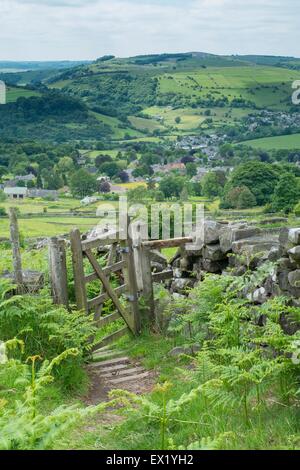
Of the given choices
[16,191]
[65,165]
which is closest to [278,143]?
[65,165]

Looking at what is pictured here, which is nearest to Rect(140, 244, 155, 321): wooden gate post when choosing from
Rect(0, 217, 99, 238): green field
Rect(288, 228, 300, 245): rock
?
Rect(288, 228, 300, 245): rock

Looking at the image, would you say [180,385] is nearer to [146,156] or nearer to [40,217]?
[40,217]

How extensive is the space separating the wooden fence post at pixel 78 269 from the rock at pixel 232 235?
2237 millimetres

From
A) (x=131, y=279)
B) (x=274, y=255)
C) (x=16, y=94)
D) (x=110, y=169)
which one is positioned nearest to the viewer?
(x=274, y=255)

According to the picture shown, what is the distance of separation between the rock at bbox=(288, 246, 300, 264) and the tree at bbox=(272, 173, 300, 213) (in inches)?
1955

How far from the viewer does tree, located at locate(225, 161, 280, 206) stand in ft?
227

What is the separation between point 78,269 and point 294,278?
3.62 meters

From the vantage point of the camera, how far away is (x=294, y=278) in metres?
7.92

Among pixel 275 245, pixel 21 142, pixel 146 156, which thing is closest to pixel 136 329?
pixel 275 245

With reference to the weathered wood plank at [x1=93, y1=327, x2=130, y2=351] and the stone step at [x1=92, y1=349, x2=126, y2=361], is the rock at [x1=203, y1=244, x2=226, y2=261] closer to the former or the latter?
the weathered wood plank at [x1=93, y1=327, x2=130, y2=351]

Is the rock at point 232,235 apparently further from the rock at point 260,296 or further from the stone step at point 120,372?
the stone step at point 120,372

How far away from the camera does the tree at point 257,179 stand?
69.3 metres

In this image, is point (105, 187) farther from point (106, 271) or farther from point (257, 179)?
point (106, 271)

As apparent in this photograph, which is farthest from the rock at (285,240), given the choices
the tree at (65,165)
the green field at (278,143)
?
the green field at (278,143)
